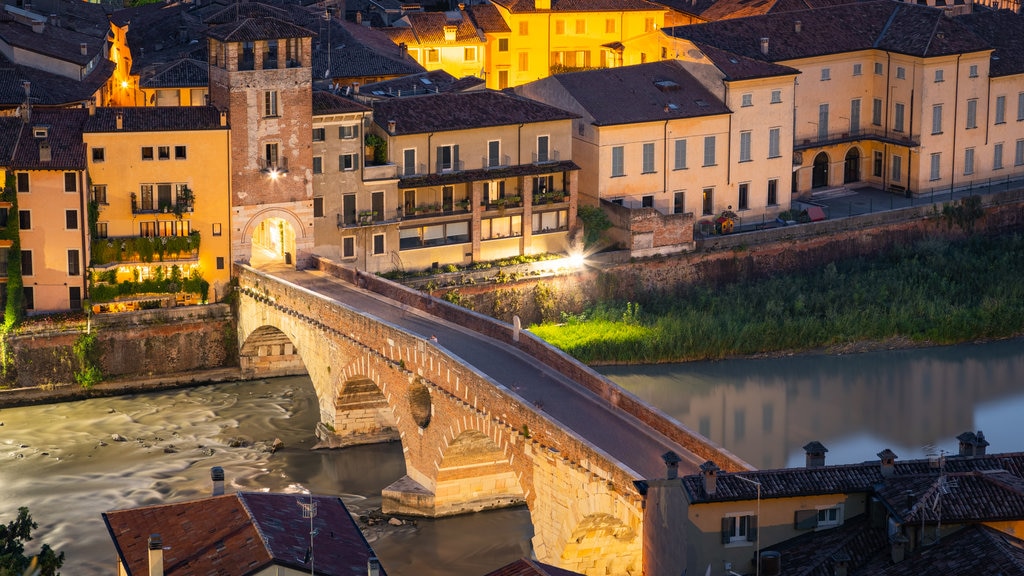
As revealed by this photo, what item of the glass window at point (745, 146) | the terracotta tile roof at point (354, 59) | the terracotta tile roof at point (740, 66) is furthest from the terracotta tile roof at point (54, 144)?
the glass window at point (745, 146)

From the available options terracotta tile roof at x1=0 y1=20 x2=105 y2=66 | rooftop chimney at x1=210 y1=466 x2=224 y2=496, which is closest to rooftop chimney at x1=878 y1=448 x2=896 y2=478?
rooftop chimney at x1=210 y1=466 x2=224 y2=496

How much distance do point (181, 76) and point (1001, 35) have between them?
83.9 feet

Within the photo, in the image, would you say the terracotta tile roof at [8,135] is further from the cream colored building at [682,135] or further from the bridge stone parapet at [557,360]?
the cream colored building at [682,135]

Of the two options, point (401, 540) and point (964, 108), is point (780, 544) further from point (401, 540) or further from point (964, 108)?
point (964, 108)

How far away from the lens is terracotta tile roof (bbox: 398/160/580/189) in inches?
2232

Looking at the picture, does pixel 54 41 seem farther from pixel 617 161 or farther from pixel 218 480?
pixel 218 480

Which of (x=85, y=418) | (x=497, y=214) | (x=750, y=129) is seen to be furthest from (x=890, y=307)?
(x=85, y=418)

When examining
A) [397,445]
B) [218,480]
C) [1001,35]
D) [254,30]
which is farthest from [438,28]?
[218,480]

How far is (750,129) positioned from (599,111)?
5.00 meters

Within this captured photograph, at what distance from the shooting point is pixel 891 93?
66.6 metres

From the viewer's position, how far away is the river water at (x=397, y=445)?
44219 mm

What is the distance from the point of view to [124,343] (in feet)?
176

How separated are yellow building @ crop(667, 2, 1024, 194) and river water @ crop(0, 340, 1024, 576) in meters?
10.2

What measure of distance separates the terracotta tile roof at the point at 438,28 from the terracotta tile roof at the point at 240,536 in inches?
1427
